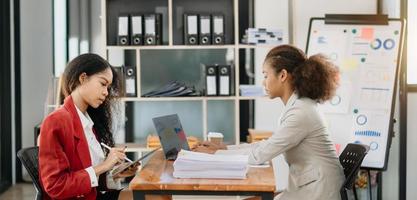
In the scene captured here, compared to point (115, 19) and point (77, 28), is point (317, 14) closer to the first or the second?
point (115, 19)

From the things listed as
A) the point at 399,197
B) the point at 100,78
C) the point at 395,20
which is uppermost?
the point at 395,20

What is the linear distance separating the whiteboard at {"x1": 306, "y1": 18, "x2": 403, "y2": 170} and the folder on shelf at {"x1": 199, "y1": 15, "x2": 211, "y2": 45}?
76 cm

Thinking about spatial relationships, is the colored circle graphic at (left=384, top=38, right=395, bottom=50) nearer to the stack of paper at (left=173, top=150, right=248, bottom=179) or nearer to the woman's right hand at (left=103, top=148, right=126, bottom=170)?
the stack of paper at (left=173, top=150, right=248, bottom=179)

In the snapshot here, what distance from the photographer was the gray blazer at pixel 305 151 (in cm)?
263

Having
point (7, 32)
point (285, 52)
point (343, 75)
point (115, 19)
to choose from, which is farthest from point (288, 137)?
point (7, 32)

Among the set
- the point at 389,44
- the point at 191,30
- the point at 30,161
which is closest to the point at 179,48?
the point at 191,30

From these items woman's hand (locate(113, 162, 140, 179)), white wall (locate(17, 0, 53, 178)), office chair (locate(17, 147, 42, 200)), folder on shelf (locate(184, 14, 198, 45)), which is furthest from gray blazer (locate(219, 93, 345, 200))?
white wall (locate(17, 0, 53, 178))

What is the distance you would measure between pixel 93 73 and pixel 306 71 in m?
0.93

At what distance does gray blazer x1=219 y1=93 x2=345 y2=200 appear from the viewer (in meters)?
2.63

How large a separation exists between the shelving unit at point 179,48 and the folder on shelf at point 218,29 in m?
0.05

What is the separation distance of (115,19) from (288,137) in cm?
256

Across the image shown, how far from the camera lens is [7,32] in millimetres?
5723

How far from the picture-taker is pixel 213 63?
16.3ft

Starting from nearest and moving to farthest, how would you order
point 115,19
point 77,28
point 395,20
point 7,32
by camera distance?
1. point 395,20
2. point 115,19
3. point 7,32
4. point 77,28
